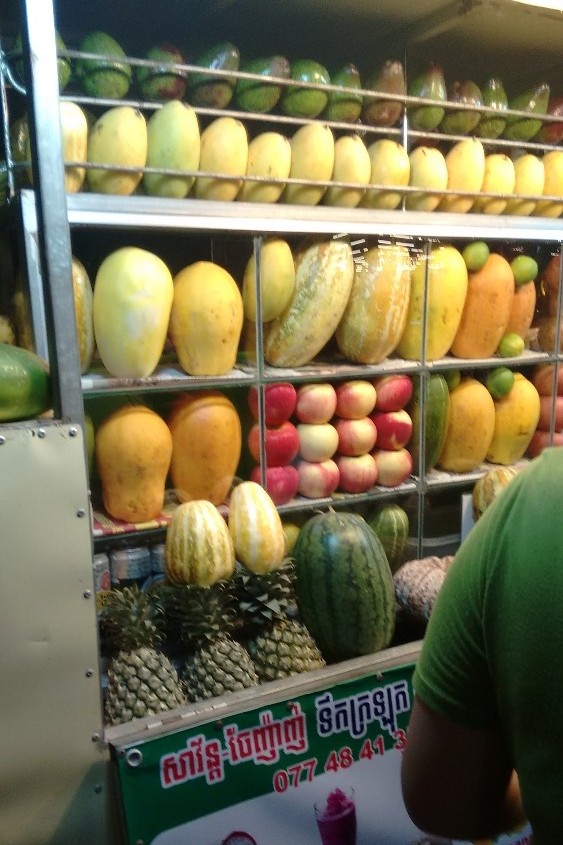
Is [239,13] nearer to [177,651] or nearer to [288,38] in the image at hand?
[288,38]

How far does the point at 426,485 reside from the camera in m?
1.92

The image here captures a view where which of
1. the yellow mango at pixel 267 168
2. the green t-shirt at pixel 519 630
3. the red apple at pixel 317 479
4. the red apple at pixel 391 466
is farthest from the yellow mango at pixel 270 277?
the green t-shirt at pixel 519 630

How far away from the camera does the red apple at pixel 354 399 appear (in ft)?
5.89

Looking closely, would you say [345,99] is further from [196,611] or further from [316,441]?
[196,611]

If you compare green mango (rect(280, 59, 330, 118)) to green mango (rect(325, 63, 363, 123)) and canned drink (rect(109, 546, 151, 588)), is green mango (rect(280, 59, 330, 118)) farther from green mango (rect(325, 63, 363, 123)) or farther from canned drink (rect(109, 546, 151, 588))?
canned drink (rect(109, 546, 151, 588))

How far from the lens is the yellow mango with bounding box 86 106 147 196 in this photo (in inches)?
56.6

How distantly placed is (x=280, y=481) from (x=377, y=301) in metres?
0.58

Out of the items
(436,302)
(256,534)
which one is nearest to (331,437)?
(256,534)

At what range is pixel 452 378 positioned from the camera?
1.98 meters

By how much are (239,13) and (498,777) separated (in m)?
1.78

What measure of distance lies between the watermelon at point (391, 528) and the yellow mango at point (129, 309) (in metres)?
0.83

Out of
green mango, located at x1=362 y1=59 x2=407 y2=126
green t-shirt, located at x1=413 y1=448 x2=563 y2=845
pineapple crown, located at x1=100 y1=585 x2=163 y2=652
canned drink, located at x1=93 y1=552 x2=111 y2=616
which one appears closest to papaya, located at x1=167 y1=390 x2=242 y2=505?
canned drink, located at x1=93 y1=552 x2=111 y2=616

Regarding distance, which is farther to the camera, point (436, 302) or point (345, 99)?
point (436, 302)

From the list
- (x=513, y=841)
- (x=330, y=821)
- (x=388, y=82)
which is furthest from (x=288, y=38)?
(x=513, y=841)
